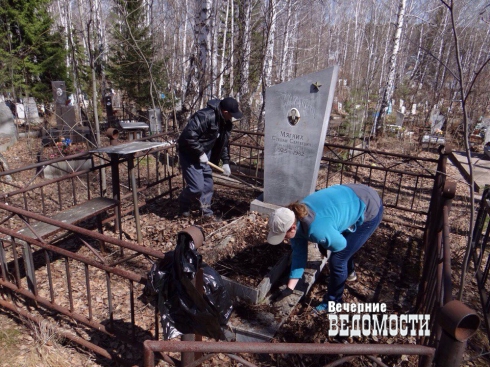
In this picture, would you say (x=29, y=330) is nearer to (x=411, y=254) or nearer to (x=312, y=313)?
(x=312, y=313)

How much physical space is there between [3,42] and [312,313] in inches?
532

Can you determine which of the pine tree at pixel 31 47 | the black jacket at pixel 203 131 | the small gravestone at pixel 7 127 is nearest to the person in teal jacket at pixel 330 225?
the black jacket at pixel 203 131

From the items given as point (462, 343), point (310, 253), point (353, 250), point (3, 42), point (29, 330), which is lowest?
point (29, 330)

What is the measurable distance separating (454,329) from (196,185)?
4278mm

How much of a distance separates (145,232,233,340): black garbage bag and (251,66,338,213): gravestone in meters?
3.12

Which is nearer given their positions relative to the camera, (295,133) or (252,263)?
(252,263)

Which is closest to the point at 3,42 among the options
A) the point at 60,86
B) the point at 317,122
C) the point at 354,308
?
the point at 60,86

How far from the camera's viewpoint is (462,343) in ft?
4.72

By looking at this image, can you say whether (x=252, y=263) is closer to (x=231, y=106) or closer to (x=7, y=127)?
(x=231, y=106)

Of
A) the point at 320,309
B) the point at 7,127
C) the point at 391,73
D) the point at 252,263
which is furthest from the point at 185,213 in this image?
the point at 391,73

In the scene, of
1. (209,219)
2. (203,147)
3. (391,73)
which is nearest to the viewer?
(203,147)

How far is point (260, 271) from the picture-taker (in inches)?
156

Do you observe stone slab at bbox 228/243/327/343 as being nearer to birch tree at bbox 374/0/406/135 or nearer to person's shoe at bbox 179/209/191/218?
person's shoe at bbox 179/209/191/218

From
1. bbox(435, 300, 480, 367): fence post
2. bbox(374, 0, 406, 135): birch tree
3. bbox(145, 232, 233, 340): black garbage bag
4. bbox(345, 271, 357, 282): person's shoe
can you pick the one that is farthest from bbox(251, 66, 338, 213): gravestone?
bbox(374, 0, 406, 135): birch tree
